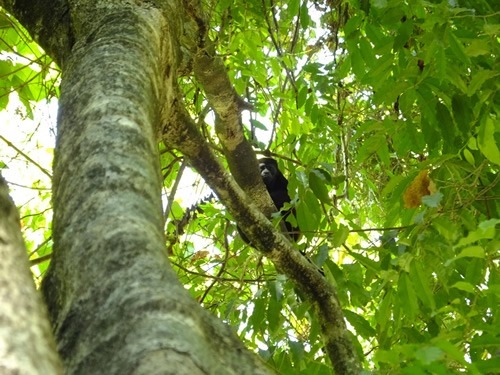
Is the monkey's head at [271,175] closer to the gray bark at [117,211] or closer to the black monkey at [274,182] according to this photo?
the black monkey at [274,182]

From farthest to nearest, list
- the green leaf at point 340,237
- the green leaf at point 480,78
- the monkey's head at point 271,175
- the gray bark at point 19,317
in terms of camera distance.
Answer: the monkey's head at point 271,175 → the green leaf at point 340,237 → the green leaf at point 480,78 → the gray bark at point 19,317

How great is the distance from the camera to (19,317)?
49 cm

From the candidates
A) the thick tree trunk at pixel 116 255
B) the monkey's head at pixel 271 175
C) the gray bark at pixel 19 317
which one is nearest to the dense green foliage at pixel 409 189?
the thick tree trunk at pixel 116 255

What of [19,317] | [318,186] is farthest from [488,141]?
[19,317]

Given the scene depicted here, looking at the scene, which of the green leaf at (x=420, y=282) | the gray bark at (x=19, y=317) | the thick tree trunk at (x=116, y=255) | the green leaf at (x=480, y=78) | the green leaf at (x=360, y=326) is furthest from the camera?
the green leaf at (x=360, y=326)

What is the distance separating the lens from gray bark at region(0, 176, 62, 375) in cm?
45

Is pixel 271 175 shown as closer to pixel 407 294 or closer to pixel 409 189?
pixel 409 189

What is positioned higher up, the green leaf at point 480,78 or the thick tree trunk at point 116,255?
the green leaf at point 480,78

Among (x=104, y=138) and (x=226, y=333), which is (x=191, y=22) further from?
(x=226, y=333)

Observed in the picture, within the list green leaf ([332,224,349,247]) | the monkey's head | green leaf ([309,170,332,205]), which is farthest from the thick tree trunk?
the monkey's head

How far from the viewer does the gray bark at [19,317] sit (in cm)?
Result: 45

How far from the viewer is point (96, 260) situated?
25.9 inches

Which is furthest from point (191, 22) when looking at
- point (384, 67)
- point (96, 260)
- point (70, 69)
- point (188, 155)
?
point (96, 260)

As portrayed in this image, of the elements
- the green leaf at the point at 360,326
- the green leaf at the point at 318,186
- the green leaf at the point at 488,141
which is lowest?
the green leaf at the point at 360,326
